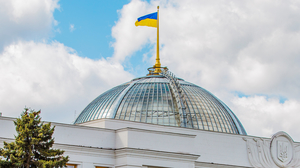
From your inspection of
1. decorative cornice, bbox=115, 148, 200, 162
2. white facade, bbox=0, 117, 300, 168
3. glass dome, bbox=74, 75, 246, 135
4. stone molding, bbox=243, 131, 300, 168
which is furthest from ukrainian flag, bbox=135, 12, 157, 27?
decorative cornice, bbox=115, 148, 200, 162

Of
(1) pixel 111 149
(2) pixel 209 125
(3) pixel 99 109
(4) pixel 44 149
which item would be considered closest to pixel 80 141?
(1) pixel 111 149

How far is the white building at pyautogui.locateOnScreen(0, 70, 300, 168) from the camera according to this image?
29.0 meters

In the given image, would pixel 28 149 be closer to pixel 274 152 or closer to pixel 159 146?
pixel 159 146

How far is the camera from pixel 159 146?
99.8 feet

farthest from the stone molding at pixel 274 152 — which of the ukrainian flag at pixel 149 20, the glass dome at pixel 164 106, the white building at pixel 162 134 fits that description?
the ukrainian flag at pixel 149 20

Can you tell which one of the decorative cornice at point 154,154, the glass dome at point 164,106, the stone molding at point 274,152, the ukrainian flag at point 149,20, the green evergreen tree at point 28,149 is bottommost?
the green evergreen tree at point 28,149

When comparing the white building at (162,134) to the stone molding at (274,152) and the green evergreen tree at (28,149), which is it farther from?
the green evergreen tree at (28,149)

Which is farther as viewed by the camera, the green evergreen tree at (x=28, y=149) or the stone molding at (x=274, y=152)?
the stone molding at (x=274, y=152)

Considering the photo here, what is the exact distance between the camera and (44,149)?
23.2m

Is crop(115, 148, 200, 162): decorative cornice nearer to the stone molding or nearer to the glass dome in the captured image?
the glass dome

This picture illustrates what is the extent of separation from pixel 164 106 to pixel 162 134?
20.1ft

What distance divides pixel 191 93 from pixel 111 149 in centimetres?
1215

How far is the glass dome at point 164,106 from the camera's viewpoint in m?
36.1

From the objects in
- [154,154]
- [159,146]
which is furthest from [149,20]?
[154,154]
